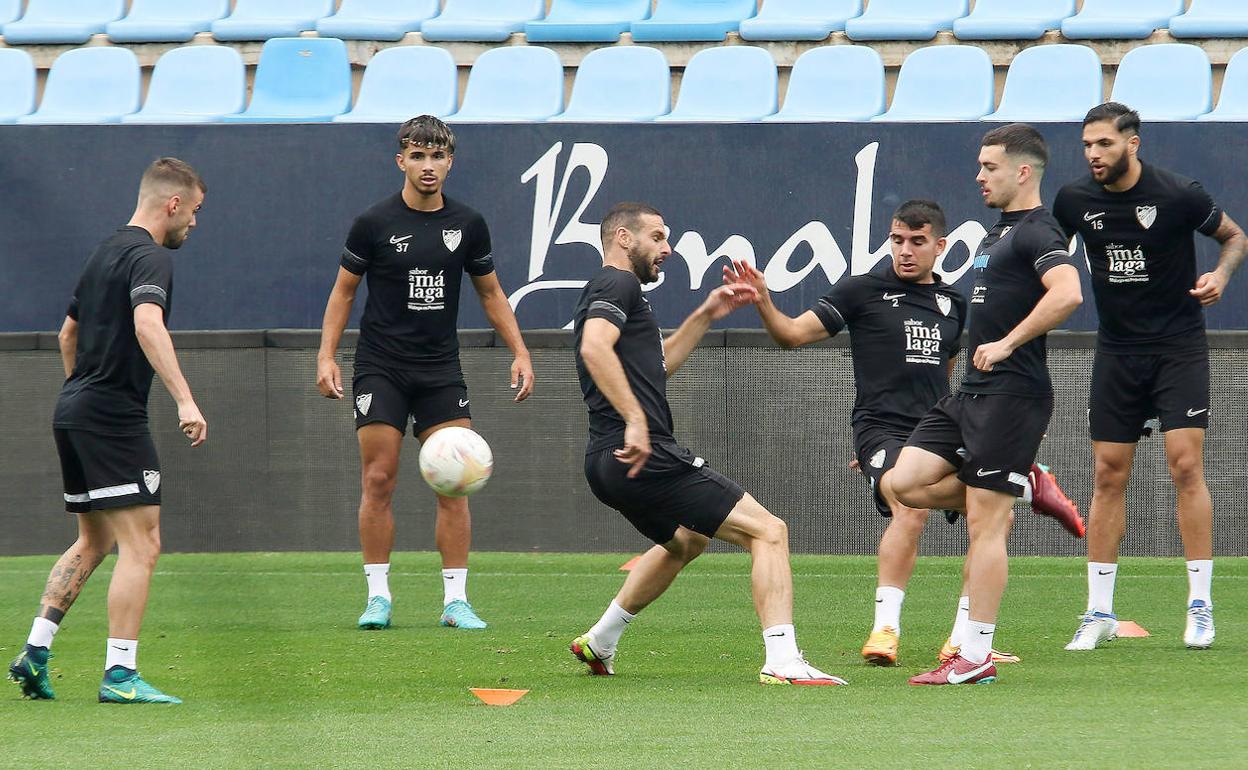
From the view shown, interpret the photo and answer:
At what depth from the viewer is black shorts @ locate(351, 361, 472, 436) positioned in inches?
326

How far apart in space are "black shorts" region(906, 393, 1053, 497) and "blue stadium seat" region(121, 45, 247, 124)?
879 cm

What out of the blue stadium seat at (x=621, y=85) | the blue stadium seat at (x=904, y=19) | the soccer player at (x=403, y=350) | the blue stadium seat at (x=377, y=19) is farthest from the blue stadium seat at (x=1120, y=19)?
the soccer player at (x=403, y=350)

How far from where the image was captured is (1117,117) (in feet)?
22.9

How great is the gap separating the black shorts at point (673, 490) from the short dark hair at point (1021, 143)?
5.51 feet

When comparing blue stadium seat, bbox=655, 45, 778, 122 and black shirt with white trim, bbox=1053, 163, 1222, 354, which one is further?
blue stadium seat, bbox=655, 45, 778, 122

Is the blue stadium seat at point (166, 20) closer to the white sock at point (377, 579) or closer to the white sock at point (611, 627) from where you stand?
the white sock at point (377, 579)

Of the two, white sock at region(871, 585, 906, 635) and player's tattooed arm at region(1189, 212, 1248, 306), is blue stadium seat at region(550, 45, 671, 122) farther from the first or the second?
white sock at region(871, 585, 906, 635)

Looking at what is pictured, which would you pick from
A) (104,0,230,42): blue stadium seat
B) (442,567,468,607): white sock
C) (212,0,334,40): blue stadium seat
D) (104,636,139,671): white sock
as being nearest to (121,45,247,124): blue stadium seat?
(212,0,334,40): blue stadium seat

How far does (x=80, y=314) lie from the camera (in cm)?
630

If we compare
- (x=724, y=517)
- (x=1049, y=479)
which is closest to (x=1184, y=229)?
(x=1049, y=479)

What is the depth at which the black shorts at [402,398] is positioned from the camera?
27.2ft

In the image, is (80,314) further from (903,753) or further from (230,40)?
(230,40)

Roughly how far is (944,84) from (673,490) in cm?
771

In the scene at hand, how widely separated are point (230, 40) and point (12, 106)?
1942mm
